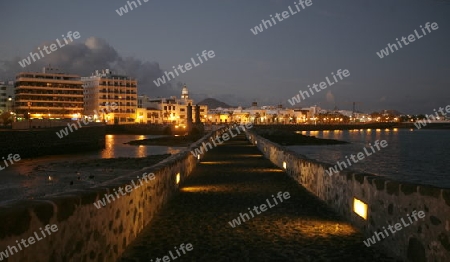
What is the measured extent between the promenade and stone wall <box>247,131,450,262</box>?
0.85 ft

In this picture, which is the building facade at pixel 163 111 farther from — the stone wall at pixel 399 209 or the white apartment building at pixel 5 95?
the stone wall at pixel 399 209

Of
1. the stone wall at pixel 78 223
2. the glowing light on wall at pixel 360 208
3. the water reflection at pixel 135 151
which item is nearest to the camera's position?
the stone wall at pixel 78 223

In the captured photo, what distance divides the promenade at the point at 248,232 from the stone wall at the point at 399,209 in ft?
0.85

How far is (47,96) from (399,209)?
410ft

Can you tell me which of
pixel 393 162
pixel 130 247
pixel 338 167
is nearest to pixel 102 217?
pixel 130 247

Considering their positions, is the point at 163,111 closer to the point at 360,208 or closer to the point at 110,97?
the point at 110,97

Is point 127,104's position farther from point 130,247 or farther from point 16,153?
point 130,247

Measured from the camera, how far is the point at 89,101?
144 metres

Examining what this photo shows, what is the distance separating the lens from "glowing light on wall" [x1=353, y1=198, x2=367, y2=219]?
23.2 ft

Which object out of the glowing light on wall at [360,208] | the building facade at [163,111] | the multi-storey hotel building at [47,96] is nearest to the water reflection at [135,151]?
the glowing light on wall at [360,208]

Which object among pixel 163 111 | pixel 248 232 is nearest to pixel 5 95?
pixel 163 111

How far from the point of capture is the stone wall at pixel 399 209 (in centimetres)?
471

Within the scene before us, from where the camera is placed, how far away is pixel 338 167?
9.66 meters

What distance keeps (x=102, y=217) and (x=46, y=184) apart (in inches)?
883
